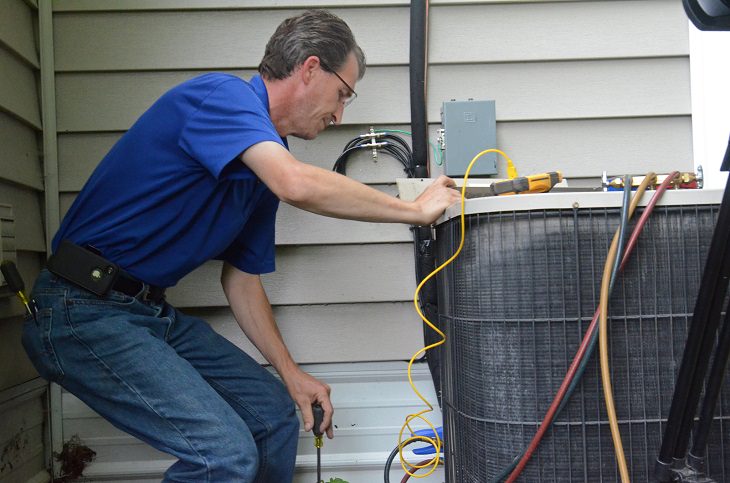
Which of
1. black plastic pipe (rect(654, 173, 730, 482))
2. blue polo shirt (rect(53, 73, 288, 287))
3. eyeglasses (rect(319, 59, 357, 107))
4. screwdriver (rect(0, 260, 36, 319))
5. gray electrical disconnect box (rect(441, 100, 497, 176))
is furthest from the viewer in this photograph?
gray electrical disconnect box (rect(441, 100, 497, 176))

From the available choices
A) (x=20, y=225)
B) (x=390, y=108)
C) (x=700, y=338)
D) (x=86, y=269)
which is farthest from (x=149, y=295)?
(x=700, y=338)

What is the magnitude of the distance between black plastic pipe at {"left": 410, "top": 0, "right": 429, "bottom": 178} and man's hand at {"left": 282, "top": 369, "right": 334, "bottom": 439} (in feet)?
2.34

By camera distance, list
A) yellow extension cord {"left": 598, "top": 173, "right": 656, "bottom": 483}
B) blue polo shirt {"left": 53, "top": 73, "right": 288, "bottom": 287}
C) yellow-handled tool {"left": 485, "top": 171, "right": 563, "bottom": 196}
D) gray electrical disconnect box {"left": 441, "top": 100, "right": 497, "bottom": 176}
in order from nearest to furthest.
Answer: yellow extension cord {"left": 598, "top": 173, "right": 656, "bottom": 483}, yellow-handled tool {"left": 485, "top": 171, "right": 563, "bottom": 196}, blue polo shirt {"left": 53, "top": 73, "right": 288, "bottom": 287}, gray electrical disconnect box {"left": 441, "top": 100, "right": 497, "bottom": 176}

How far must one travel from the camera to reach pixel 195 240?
68.9 inches

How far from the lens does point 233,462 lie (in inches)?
60.6

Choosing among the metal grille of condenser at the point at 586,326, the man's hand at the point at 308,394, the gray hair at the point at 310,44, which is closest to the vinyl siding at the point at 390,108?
the man's hand at the point at 308,394

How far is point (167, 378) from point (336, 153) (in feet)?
3.19

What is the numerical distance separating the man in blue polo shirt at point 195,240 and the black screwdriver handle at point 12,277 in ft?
0.29

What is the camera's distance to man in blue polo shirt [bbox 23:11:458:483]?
1548 mm

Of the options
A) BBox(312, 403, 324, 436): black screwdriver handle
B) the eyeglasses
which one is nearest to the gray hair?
the eyeglasses

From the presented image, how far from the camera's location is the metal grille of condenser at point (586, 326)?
1.40 meters

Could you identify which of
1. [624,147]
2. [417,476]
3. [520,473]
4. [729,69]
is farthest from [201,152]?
[729,69]

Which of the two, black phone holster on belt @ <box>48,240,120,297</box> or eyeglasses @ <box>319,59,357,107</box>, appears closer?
black phone holster on belt @ <box>48,240,120,297</box>

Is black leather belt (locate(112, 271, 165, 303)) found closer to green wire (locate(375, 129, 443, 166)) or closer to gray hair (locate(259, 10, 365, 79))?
gray hair (locate(259, 10, 365, 79))
